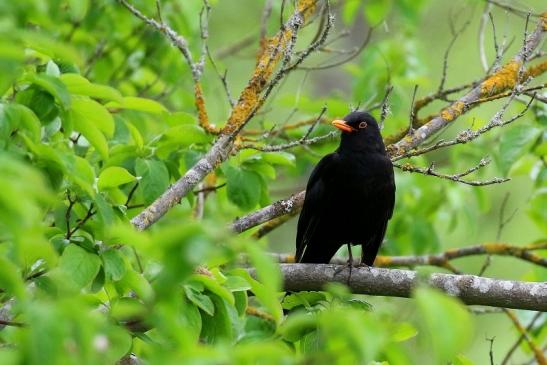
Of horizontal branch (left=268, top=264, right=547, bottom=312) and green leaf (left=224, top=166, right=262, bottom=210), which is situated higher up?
green leaf (left=224, top=166, right=262, bottom=210)

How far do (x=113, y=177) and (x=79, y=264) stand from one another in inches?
19.0

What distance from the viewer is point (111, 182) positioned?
356cm

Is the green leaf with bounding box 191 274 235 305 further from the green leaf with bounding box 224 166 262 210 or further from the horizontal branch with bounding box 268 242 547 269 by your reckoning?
the horizontal branch with bounding box 268 242 547 269

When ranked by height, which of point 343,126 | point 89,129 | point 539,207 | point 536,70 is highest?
point 536,70

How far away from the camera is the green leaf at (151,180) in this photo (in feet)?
13.8

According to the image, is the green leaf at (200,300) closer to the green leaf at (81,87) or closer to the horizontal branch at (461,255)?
the green leaf at (81,87)

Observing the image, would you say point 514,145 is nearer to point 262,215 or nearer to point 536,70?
point 536,70

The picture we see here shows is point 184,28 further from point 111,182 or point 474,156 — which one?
point 111,182

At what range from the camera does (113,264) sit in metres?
3.17

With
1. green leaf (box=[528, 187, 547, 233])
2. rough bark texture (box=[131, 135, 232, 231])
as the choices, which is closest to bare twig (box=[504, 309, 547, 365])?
green leaf (box=[528, 187, 547, 233])

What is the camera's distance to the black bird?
5250 millimetres

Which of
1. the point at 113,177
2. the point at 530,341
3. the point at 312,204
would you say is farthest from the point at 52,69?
the point at 530,341

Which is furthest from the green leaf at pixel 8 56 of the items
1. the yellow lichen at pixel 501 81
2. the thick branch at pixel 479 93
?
the yellow lichen at pixel 501 81

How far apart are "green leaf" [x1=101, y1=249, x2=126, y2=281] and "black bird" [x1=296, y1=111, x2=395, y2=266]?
2074 mm
